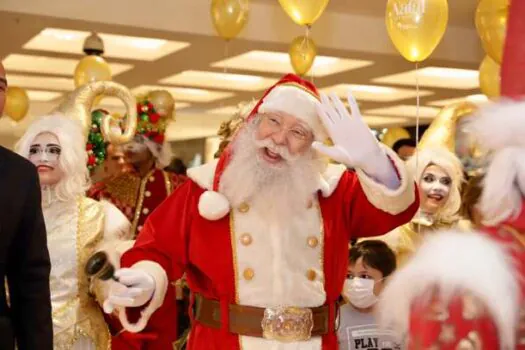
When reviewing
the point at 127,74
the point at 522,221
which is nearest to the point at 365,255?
the point at 522,221

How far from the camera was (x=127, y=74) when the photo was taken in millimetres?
11523

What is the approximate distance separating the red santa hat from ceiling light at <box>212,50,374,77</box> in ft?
23.1

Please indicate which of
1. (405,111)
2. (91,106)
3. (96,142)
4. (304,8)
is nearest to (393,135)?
(304,8)

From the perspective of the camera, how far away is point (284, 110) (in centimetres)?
294

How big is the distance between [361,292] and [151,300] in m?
1.17

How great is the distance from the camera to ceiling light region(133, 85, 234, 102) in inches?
506

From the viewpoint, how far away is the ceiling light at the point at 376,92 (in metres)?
12.4

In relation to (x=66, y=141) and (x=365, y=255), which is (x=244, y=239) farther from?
(x=66, y=141)

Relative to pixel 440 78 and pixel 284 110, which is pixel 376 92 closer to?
pixel 440 78

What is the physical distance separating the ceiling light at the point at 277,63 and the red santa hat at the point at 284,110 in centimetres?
703

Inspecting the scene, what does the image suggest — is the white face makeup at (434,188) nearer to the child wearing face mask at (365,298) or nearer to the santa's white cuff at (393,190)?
the child wearing face mask at (365,298)

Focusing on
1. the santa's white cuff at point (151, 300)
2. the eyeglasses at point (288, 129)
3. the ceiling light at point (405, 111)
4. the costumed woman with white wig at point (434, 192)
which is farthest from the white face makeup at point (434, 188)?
the ceiling light at point (405, 111)

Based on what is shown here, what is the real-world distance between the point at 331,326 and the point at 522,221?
142cm

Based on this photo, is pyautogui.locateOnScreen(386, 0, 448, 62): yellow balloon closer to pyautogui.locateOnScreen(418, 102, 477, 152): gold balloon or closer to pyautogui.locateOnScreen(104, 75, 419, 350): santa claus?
pyautogui.locateOnScreen(418, 102, 477, 152): gold balloon
